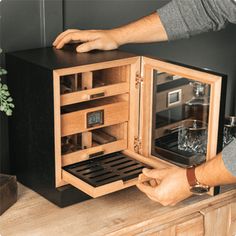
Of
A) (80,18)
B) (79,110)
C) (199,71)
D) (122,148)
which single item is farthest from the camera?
(80,18)

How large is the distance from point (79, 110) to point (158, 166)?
0.30m

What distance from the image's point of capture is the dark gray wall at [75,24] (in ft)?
6.18

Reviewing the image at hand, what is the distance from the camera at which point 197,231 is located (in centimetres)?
184

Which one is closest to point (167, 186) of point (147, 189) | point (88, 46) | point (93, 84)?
point (147, 189)

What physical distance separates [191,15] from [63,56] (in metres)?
0.46

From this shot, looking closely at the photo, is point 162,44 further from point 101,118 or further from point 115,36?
point 101,118

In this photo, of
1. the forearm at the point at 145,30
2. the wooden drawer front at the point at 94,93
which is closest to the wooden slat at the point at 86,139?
the wooden drawer front at the point at 94,93

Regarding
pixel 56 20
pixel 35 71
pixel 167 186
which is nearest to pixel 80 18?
pixel 56 20

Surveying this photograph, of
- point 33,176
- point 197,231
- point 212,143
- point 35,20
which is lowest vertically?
point 197,231

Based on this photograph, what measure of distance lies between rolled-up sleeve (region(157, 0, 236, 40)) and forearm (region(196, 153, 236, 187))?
0.53 meters

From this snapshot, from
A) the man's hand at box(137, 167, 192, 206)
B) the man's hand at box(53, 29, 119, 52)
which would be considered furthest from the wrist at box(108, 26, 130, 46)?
the man's hand at box(137, 167, 192, 206)

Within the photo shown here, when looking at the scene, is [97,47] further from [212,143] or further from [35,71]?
[212,143]

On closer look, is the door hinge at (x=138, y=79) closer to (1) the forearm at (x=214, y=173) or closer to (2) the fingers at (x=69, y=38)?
(2) the fingers at (x=69, y=38)

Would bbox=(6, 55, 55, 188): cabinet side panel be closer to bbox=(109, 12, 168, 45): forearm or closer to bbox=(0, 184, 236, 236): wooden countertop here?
bbox=(0, 184, 236, 236): wooden countertop
